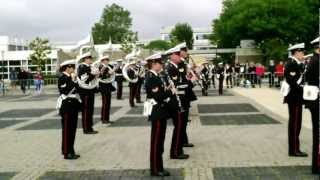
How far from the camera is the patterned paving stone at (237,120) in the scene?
16744 mm

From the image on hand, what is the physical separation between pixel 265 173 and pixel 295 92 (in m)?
1.83

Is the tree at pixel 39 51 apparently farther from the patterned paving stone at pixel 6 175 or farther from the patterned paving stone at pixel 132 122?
the patterned paving stone at pixel 6 175

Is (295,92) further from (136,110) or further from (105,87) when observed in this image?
(136,110)

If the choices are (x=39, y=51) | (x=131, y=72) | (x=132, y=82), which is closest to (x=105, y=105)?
(x=132, y=82)

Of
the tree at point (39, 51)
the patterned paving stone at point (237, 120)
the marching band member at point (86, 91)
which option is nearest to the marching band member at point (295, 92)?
the marching band member at point (86, 91)

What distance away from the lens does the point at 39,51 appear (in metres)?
75.2

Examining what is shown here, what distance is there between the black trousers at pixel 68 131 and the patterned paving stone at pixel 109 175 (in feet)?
4.89

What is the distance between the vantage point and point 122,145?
42.3 ft

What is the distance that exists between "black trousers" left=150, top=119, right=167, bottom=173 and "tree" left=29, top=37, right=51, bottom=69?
6502 centimetres

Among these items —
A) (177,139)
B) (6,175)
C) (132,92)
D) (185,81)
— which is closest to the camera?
(6,175)

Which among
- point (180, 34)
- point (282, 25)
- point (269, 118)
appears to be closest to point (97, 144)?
point (269, 118)

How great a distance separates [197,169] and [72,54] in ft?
37.0

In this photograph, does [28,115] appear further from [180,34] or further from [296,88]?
[180,34]

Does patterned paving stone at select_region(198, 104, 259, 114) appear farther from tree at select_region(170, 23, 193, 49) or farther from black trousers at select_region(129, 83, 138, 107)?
tree at select_region(170, 23, 193, 49)
